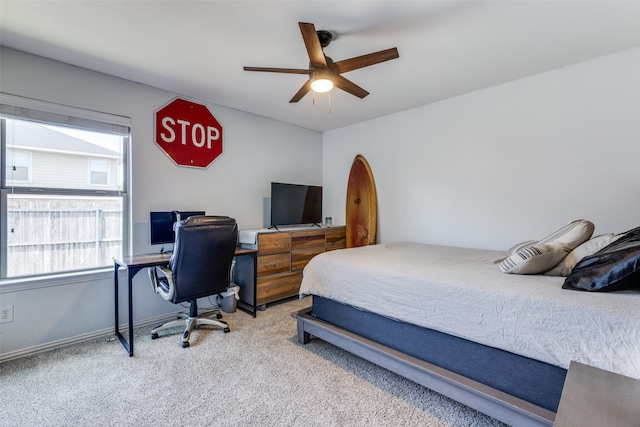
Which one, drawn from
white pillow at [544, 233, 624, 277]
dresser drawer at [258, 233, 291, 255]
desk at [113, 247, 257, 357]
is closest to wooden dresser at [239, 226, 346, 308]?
dresser drawer at [258, 233, 291, 255]

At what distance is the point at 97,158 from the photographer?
2.73 meters

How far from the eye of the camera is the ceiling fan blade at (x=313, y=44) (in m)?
1.61

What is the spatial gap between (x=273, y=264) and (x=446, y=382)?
7.06ft

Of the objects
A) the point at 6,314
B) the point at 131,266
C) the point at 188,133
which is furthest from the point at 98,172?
the point at 6,314

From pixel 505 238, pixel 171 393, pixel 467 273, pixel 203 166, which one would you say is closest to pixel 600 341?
pixel 467 273

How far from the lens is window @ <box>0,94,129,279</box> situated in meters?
2.31

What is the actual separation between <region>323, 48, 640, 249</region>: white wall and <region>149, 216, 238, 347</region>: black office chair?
2.26 m

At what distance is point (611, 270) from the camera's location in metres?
1.34

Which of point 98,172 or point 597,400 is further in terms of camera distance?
point 98,172

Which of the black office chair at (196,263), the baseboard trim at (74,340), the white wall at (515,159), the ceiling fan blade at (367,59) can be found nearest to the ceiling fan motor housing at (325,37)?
the ceiling fan blade at (367,59)

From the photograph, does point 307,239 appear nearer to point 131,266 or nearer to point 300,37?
point 131,266

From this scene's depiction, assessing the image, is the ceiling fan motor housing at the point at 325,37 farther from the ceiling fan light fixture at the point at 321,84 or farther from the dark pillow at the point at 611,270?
the dark pillow at the point at 611,270

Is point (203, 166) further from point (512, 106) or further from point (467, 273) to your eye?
point (512, 106)

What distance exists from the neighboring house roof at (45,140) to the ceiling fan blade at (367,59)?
7.90ft
